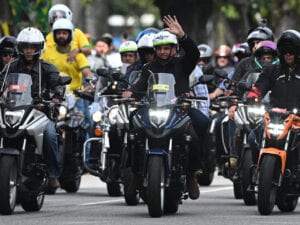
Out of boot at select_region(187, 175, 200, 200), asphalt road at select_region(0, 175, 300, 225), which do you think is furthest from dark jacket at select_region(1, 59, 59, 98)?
boot at select_region(187, 175, 200, 200)

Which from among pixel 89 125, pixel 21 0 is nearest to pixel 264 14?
pixel 21 0

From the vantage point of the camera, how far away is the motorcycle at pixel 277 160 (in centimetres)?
1670

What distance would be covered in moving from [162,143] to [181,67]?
1.11 m

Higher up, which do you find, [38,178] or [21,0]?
[21,0]

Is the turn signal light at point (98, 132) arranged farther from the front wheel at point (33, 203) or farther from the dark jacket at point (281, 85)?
the dark jacket at point (281, 85)

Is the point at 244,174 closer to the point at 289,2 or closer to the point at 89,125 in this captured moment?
the point at 89,125

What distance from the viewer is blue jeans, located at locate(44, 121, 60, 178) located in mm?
17453

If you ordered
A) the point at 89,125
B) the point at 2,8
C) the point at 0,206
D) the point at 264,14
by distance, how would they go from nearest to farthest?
1. the point at 0,206
2. the point at 89,125
3. the point at 2,8
4. the point at 264,14

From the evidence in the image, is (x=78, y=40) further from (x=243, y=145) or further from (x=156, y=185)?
(x=156, y=185)

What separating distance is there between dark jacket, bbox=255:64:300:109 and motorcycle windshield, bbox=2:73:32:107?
244 centimetres

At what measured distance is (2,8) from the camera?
30391 millimetres

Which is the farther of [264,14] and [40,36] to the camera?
[264,14]

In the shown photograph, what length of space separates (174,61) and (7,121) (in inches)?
78.2

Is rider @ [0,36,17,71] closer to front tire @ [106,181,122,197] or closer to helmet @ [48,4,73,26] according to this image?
front tire @ [106,181,122,197]
